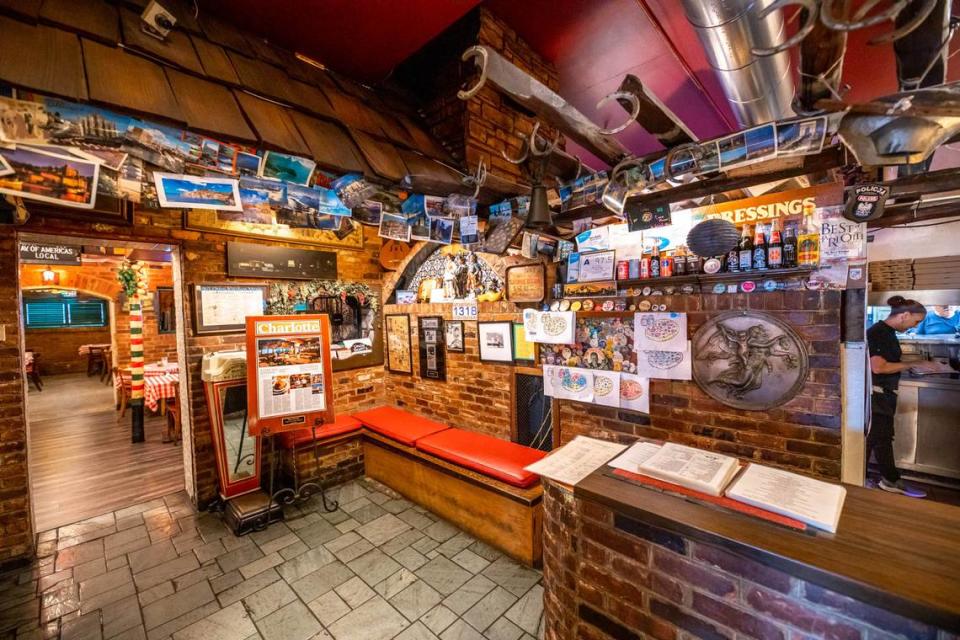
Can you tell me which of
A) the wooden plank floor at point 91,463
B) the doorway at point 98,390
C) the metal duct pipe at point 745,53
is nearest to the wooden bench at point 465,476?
the doorway at point 98,390

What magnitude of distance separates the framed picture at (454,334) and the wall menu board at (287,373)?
1.26 metres

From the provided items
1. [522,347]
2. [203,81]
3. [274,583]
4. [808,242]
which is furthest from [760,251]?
[274,583]

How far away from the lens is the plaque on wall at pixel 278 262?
12.1ft

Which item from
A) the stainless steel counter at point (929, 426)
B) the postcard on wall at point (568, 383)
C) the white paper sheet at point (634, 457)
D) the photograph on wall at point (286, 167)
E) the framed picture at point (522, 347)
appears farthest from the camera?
the stainless steel counter at point (929, 426)

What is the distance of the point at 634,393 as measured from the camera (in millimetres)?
2803

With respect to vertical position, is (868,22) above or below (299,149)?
below

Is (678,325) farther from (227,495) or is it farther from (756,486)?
(227,495)

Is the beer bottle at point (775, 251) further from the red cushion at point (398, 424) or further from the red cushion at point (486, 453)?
the red cushion at point (398, 424)

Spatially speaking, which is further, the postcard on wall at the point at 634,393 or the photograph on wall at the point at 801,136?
the postcard on wall at the point at 634,393

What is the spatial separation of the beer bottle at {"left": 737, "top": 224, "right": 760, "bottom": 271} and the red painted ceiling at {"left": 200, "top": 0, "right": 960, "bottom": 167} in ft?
3.91

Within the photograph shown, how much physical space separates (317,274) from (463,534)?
123 inches

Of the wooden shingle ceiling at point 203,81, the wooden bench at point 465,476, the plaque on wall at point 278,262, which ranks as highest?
the wooden shingle ceiling at point 203,81

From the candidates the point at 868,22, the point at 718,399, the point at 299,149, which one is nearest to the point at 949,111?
the point at 868,22

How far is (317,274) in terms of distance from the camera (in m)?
4.24
